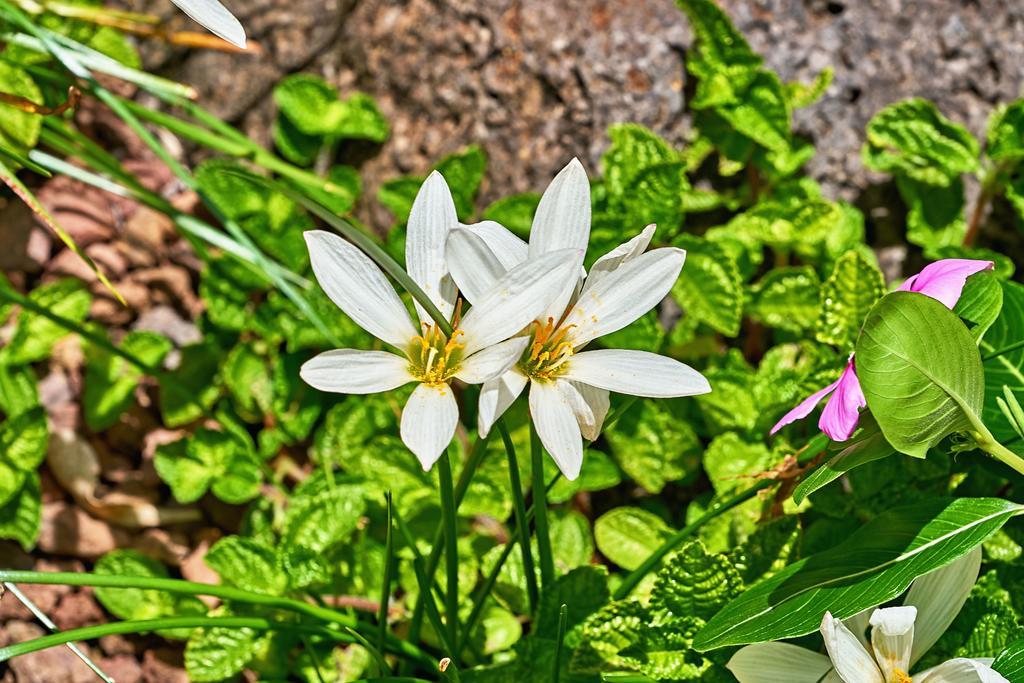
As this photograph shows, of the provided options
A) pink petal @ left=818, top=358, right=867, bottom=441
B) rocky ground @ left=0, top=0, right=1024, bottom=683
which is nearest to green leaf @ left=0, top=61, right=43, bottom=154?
rocky ground @ left=0, top=0, right=1024, bottom=683

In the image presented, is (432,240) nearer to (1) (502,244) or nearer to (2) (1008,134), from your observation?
(1) (502,244)

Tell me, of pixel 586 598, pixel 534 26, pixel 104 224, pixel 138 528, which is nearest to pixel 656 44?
pixel 534 26

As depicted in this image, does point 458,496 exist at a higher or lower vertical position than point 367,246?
lower

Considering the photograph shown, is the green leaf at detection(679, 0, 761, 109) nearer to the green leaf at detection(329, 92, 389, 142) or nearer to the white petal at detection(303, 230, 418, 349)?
the green leaf at detection(329, 92, 389, 142)

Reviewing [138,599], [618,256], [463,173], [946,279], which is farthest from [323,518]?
[946,279]

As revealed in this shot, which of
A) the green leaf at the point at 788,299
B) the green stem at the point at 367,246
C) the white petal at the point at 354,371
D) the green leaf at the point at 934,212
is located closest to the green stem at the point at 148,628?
the white petal at the point at 354,371
